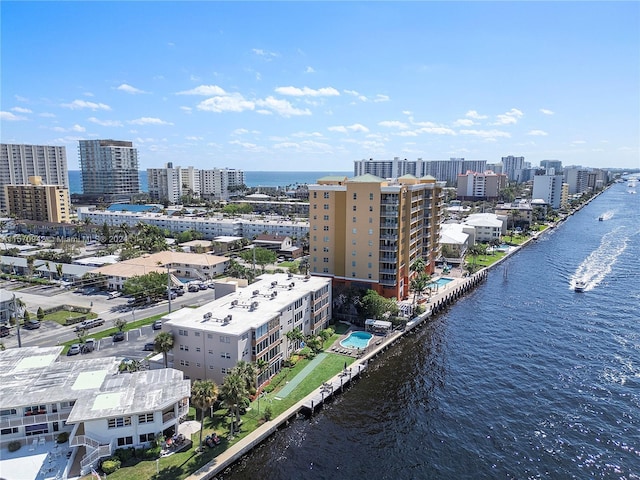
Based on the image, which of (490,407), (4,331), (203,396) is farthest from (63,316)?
(490,407)

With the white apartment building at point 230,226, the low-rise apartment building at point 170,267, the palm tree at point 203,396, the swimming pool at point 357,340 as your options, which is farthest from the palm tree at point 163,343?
the white apartment building at point 230,226

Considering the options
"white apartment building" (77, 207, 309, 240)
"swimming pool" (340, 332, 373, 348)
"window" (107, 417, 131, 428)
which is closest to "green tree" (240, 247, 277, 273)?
"white apartment building" (77, 207, 309, 240)

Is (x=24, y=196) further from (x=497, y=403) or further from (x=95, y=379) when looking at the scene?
(x=497, y=403)

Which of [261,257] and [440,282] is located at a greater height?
[261,257]

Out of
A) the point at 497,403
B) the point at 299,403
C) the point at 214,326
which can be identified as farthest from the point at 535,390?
the point at 214,326

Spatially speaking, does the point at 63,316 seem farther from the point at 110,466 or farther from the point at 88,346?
the point at 110,466

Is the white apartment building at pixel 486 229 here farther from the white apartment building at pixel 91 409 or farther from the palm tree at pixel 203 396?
the white apartment building at pixel 91 409
